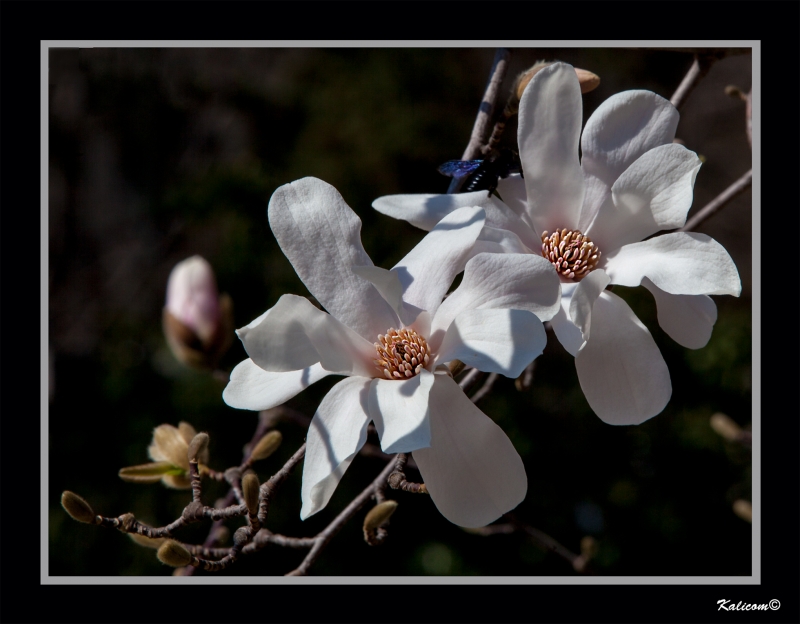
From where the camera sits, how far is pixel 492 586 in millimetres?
891

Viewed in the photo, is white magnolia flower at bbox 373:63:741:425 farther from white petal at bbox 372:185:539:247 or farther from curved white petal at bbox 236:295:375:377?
curved white petal at bbox 236:295:375:377

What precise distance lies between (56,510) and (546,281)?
1.74 meters

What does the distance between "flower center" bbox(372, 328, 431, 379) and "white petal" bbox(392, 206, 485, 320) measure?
0.02 metres

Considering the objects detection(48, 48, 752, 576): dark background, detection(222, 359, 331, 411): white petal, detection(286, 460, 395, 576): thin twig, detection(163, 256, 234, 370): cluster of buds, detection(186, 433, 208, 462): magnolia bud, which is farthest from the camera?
detection(48, 48, 752, 576): dark background

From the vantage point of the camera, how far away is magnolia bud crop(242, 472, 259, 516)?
713 mm

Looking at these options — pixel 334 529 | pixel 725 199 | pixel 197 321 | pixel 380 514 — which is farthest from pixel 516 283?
pixel 197 321

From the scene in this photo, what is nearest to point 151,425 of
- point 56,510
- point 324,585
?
point 56,510

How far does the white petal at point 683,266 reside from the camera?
0.66 m

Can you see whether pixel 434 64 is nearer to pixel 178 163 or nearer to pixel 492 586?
pixel 178 163

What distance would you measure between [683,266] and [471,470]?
28cm

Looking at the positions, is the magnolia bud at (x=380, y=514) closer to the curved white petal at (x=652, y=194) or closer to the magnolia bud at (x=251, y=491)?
the magnolia bud at (x=251, y=491)

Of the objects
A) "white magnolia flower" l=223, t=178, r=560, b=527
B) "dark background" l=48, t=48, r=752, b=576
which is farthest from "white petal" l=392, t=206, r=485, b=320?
"dark background" l=48, t=48, r=752, b=576

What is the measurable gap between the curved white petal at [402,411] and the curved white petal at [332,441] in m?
0.02

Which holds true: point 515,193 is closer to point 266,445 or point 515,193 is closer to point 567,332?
point 567,332
